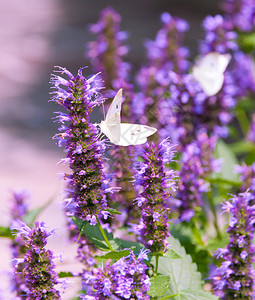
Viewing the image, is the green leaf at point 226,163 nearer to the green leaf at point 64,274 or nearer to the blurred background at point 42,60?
the green leaf at point 64,274

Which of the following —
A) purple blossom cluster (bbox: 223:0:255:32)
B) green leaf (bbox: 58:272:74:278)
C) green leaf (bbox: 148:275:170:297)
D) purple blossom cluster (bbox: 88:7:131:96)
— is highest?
purple blossom cluster (bbox: 223:0:255:32)

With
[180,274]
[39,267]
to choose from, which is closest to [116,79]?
[180,274]

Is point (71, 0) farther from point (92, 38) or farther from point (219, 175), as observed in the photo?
point (219, 175)

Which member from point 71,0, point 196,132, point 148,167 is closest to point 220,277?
point 148,167

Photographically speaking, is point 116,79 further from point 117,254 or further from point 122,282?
point 122,282

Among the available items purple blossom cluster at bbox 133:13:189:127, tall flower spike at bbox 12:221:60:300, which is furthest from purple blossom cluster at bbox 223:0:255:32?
tall flower spike at bbox 12:221:60:300

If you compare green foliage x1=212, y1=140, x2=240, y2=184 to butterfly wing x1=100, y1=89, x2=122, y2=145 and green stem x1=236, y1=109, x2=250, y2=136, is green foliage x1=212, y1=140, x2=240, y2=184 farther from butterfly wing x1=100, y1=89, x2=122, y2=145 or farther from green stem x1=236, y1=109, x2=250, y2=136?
butterfly wing x1=100, y1=89, x2=122, y2=145

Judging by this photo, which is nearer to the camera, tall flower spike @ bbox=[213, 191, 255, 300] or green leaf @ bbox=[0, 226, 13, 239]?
tall flower spike @ bbox=[213, 191, 255, 300]
